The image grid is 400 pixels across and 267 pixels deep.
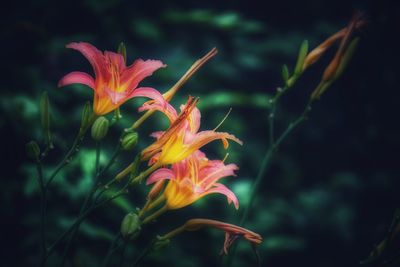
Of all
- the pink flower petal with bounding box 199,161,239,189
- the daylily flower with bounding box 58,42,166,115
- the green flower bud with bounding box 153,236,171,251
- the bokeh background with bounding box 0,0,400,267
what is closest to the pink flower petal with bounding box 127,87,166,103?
the daylily flower with bounding box 58,42,166,115

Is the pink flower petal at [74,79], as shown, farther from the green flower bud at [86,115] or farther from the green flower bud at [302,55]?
the green flower bud at [302,55]

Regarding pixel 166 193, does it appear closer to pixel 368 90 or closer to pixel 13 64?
pixel 13 64

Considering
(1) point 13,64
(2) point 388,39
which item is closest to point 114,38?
(1) point 13,64

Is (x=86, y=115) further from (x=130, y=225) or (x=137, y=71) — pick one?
(x=130, y=225)

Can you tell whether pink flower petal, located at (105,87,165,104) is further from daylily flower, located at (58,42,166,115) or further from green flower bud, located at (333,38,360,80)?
green flower bud, located at (333,38,360,80)

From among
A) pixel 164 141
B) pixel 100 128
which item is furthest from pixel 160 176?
pixel 100 128

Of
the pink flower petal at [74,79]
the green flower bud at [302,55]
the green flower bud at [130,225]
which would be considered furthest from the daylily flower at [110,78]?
the green flower bud at [302,55]

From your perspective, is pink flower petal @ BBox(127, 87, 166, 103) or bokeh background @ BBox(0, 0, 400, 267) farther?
bokeh background @ BBox(0, 0, 400, 267)

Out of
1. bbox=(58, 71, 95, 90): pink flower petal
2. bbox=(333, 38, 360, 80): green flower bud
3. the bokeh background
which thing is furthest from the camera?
the bokeh background
